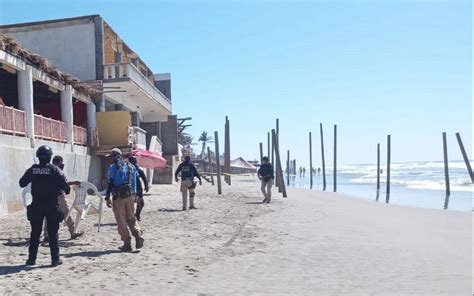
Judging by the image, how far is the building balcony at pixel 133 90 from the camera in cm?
2305

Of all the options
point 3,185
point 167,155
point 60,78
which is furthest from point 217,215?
point 167,155

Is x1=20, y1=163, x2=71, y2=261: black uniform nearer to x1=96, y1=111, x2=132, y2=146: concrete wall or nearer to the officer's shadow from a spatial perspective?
the officer's shadow

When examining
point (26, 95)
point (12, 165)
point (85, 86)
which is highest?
point (85, 86)

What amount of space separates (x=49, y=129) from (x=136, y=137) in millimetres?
7363

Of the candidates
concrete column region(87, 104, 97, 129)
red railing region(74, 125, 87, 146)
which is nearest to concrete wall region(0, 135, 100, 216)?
red railing region(74, 125, 87, 146)

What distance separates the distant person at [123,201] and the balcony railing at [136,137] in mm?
14591

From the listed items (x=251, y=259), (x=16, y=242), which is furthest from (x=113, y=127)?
(x=251, y=259)

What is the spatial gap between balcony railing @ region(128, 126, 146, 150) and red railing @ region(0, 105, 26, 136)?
7332 millimetres

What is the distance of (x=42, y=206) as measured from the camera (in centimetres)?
652

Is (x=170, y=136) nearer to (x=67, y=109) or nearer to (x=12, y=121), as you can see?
(x=67, y=109)

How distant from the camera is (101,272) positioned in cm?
622

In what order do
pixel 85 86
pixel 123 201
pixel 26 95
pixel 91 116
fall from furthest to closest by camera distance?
1. pixel 91 116
2. pixel 85 86
3. pixel 26 95
4. pixel 123 201

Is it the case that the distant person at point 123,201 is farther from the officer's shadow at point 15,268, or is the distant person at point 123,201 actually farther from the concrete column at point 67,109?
the concrete column at point 67,109

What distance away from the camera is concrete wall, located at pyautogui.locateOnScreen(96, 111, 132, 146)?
22109mm
